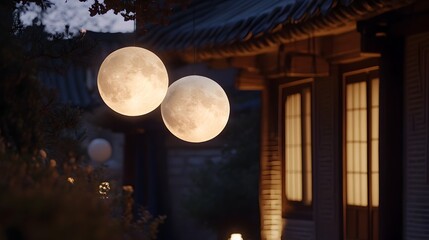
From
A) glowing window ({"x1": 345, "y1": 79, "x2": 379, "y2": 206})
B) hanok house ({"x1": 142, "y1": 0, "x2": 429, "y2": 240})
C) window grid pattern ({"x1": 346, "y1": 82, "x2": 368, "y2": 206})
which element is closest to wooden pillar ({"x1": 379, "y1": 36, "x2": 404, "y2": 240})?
hanok house ({"x1": 142, "y1": 0, "x2": 429, "y2": 240})

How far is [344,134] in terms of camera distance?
443 inches

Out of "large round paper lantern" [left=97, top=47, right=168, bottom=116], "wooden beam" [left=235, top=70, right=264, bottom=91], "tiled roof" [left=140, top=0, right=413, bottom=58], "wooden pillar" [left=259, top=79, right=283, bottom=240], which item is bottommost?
"wooden pillar" [left=259, top=79, right=283, bottom=240]

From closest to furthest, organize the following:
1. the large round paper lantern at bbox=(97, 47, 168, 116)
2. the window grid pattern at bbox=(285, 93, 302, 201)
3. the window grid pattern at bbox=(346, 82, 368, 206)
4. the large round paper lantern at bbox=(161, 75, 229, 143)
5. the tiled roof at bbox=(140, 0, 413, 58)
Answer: the large round paper lantern at bbox=(97, 47, 168, 116) → the large round paper lantern at bbox=(161, 75, 229, 143) → the tiled roof at bbox=(140, 0, 413, 58) → the window grid pattern at bbox=(346, 82, 368, 206) → the window grid pattern at bbox=(285, 93, 302, 201)

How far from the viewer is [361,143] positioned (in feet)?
35.9

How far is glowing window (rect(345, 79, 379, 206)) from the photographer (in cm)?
1062

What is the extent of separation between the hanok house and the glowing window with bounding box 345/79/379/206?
0.04 ft

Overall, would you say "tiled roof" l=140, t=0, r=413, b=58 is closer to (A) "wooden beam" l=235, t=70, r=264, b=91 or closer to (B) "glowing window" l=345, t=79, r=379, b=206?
(A) "wooden beam" l=235, t=70, r=264, b=91

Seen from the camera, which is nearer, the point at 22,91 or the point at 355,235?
the point at 22,91

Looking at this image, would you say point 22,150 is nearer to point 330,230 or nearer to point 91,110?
point 330,230

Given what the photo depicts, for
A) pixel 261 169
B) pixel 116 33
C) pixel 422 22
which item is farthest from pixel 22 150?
pixel 116 33

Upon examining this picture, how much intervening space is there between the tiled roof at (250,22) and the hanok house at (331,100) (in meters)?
0.02

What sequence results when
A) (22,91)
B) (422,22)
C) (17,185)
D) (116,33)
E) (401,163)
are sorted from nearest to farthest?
(17,185)
(22,91)
(422,22)
(401,163)
(116,33)

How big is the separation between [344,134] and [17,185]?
24.6 ft

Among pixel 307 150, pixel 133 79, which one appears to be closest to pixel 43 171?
pixel 133 79
